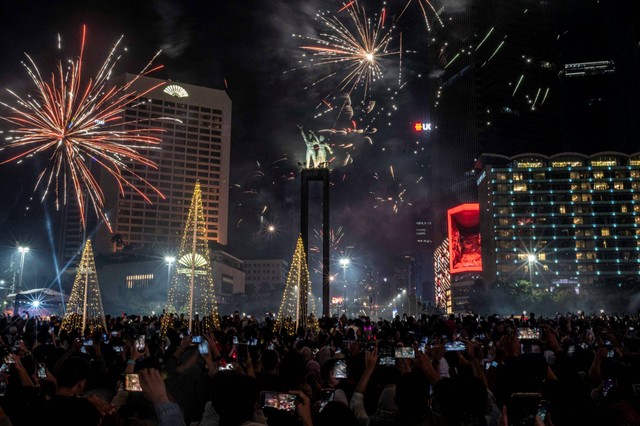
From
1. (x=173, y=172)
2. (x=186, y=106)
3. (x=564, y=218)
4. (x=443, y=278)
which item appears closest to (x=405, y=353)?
(x=564, y=218)

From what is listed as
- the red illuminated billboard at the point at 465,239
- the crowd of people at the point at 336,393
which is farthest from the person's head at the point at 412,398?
the red illuminated billboard at the point at 465,239

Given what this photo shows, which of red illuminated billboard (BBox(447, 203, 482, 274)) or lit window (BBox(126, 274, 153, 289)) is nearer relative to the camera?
lit window (BBox(126, 274, 153, 289))

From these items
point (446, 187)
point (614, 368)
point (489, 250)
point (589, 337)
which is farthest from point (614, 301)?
point (446, 187)

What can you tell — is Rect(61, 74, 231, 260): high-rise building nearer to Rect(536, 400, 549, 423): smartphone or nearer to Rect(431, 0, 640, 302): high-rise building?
Rect(431, 0, 640, 302): high-rise building

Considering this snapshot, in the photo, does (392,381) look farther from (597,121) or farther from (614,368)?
(597,121)

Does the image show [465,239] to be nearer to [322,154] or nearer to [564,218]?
[564,218]

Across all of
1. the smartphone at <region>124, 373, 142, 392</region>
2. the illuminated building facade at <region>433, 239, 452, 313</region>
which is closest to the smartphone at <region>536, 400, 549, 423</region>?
the smartphone at <region>124, 373, 142, 392</region>

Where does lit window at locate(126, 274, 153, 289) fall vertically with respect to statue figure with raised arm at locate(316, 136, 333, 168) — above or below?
below
